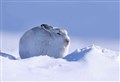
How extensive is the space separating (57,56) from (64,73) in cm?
297

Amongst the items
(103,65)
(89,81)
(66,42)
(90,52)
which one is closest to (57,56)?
(66,42)

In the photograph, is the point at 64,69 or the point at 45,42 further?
the point at 45,42

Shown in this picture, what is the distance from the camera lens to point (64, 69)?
27.9 feet

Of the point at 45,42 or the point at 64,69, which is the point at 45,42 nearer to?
the point at 45,42

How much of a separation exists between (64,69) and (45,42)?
2.71m

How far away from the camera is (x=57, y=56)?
36.7 ft

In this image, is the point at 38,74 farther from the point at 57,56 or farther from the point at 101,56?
the point at 57,56

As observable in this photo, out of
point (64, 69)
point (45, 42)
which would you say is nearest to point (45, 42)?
point (45, 42)

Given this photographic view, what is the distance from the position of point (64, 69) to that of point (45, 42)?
107 inches

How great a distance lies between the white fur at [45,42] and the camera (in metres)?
11.1

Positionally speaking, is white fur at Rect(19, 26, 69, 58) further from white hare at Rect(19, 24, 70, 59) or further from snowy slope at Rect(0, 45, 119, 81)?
snowy slope at Rect(0, 45, 119, 81)

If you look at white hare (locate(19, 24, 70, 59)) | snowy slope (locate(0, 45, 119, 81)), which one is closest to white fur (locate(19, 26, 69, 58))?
white hare (locate(19, 24, 70, 59))

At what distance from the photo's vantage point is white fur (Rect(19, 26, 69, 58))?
1112 cm

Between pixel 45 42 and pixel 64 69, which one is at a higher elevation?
pixel 64 69
